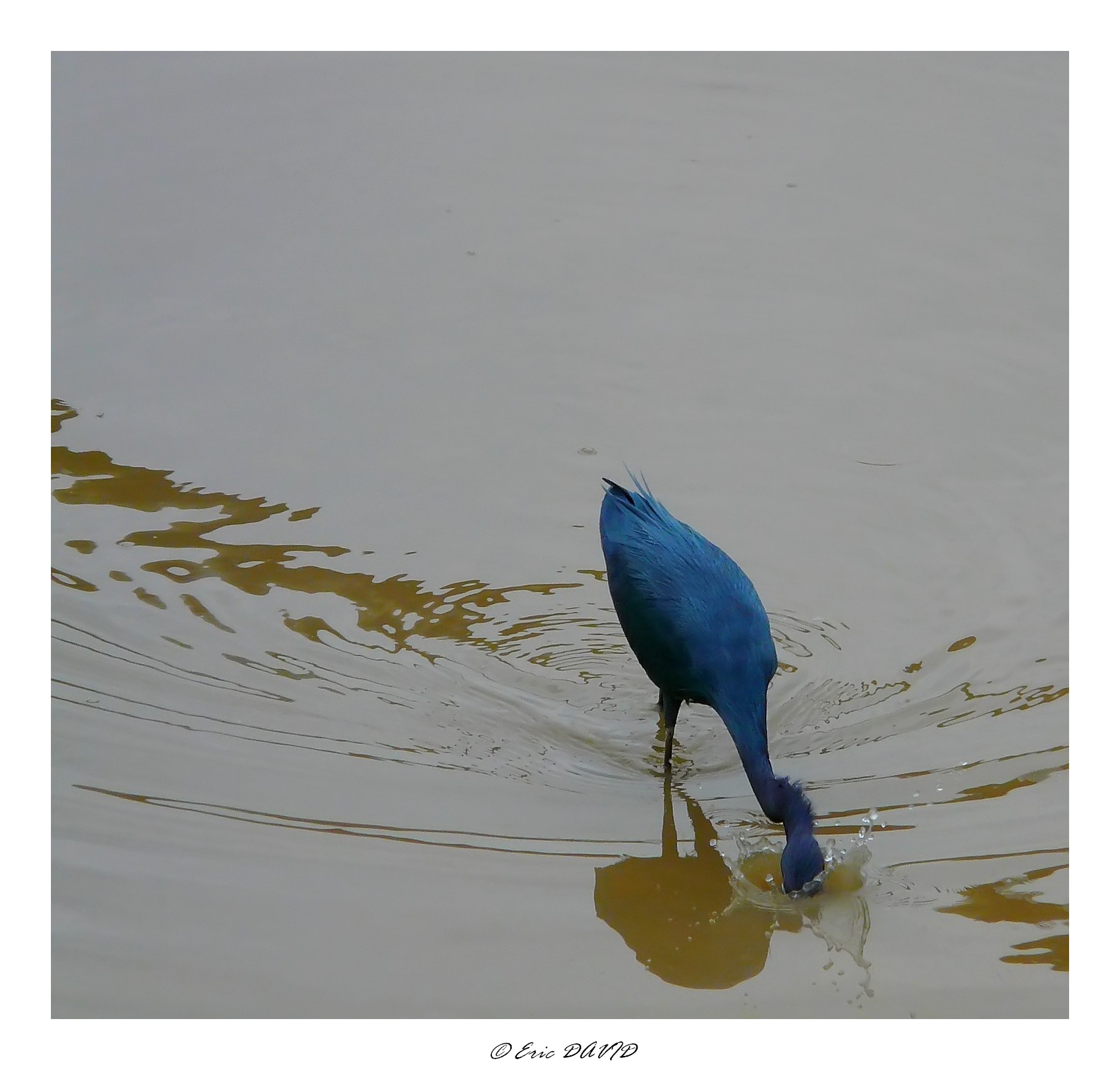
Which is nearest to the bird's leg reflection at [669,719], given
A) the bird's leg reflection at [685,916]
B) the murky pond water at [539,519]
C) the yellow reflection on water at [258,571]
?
the murky pond water at [539,519]

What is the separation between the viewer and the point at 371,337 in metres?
7.64

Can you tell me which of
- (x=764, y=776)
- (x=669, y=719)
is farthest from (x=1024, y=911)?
(x=669, y=719)

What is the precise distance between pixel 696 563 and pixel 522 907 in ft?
4.56

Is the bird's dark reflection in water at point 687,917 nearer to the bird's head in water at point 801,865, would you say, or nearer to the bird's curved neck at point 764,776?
the bird's head in water at point 801,865

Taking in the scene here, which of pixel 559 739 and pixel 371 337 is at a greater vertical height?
pixel 371 337

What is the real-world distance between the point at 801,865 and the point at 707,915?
42 centimetres

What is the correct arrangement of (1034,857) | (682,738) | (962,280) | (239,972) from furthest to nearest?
1. (962,280)
2. (682,738)
3. (1034,857)
4. (239,972)

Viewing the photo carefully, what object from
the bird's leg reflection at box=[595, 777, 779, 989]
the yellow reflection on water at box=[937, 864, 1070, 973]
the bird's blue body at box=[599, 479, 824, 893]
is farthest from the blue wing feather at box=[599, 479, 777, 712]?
the yellow reflection on water at box=[937, 864, 1070, 973]

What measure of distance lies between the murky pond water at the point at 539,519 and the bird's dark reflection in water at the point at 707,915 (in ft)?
0.05

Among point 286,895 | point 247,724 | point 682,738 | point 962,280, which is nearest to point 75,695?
point 247,724

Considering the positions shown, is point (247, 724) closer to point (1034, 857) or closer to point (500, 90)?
point (1034, 857)

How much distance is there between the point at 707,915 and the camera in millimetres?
4512

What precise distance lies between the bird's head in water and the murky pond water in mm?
152

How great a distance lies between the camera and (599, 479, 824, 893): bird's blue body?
4676 millimetres
